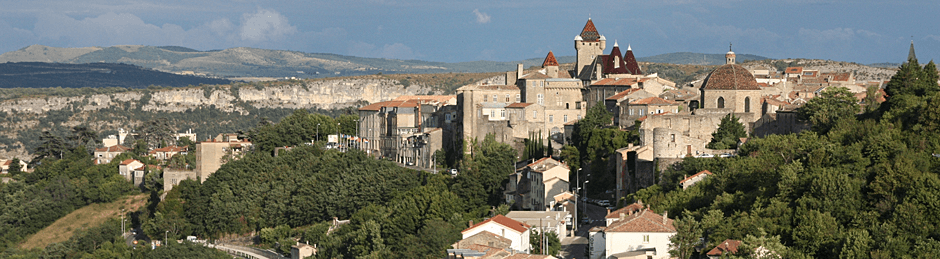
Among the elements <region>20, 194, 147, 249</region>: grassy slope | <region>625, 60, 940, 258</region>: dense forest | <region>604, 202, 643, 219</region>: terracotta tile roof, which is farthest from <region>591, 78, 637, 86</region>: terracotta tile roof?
<region>20, 194, 147, 249</region>: grassy slope

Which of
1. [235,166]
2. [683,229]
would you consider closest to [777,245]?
[683,229]

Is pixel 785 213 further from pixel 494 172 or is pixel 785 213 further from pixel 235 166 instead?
pixel 235 166

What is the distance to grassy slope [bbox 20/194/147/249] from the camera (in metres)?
92.4

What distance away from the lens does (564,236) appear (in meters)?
53.1

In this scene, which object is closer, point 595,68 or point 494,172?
point 494,172

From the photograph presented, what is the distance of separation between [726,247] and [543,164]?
2134 cm

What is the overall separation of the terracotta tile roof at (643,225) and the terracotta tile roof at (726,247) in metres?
2.23

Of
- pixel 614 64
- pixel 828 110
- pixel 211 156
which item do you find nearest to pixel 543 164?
pixel 828 110

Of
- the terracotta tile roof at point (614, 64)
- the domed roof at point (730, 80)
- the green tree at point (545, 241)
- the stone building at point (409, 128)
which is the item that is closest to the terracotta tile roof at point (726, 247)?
the green tree at point (545, 241)

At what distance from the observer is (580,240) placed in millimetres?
51812

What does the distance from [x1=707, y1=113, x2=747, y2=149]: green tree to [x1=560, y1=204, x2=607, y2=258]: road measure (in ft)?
24.8

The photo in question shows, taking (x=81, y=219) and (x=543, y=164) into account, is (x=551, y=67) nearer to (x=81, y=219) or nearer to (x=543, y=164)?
(x=543, y=164)

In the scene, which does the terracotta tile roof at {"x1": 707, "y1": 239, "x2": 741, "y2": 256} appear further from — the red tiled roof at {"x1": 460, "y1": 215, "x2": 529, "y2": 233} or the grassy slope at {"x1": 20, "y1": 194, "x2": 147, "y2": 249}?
the grassy slope at {"x1": 20, "y1": 194, "x2": 147, "y2": 249}

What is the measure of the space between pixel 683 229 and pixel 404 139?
42600 mm
